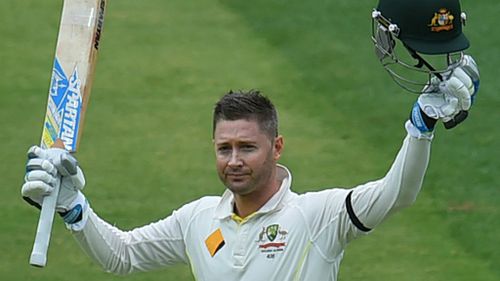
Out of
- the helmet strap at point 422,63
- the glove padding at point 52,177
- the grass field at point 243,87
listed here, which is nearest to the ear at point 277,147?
the helmet strap at point 422,63

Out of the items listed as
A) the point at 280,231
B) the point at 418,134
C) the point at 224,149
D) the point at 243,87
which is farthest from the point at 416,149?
the point at 243,87

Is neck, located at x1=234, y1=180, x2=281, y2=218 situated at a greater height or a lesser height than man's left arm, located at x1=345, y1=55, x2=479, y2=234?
lesser

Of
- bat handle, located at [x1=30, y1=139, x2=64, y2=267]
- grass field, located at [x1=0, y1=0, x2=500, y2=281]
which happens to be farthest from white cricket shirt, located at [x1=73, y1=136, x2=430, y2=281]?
grass field, located at [x1=0, y1=0, x2=500, y2=281]

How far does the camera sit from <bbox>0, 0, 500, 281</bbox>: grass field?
10.6 m

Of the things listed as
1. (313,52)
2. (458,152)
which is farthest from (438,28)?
(313,52)

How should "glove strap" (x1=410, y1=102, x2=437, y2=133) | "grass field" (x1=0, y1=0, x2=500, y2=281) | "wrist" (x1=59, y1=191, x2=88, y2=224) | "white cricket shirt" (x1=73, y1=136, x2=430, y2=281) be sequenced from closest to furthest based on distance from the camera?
"glove strap" (x1=410, y1=102, x2=437, y2=133), "white cricket shirt" (x1=73, y1=136, x2=430, y2=281), "wrist" (x1=59, y1=191, x2=88, y2=224), "grass field" (x1=0, y1=0, x2=500, y2=281)

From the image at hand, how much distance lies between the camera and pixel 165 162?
11.9 m

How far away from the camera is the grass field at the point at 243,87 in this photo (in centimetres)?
1058

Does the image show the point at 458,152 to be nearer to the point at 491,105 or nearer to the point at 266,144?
the point at 491,105

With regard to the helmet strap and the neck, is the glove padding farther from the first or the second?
the helmet strap

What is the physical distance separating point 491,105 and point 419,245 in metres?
2.54

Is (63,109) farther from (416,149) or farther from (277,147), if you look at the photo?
(416,149)

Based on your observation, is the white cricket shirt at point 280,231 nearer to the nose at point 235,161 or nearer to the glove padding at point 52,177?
the glove padding at point 52,177

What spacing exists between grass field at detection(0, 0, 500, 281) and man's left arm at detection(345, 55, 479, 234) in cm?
409
